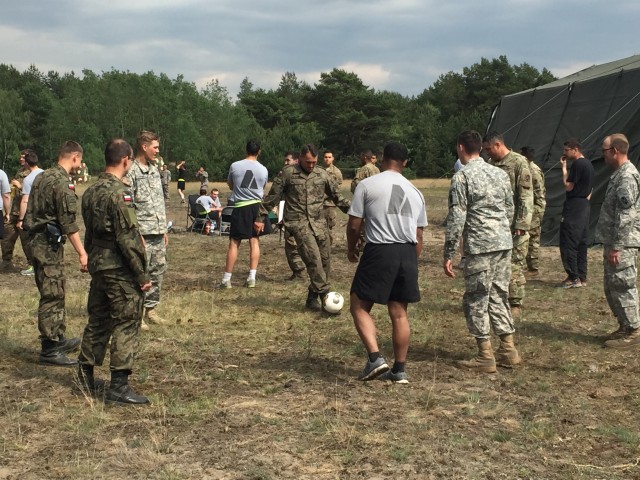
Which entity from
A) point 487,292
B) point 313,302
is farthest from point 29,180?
point 487,292

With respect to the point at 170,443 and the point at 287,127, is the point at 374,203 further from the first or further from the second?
the point at 287,127

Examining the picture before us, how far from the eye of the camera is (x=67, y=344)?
7.04 metres

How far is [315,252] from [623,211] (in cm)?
354

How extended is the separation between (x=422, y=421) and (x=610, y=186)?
12.4 ft

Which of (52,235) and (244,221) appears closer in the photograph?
(52,235)

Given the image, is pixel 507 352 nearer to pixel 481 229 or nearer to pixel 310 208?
pixel 481 229

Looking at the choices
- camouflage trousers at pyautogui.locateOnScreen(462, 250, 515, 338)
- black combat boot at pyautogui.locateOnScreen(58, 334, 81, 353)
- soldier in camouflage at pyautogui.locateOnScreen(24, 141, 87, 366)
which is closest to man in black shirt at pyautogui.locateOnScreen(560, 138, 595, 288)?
camouflage trousers at pyautogui.locateOnScreen(462, 250, 515, 338)

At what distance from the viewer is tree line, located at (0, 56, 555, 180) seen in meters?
60.9

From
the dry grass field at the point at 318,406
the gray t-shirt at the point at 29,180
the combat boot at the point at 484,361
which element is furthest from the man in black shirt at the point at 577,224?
the gray t-shirt at the point at 29,180

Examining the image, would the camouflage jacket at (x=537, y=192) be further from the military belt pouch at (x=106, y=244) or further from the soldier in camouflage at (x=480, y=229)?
the military belt pouch at (x=106, y=244)

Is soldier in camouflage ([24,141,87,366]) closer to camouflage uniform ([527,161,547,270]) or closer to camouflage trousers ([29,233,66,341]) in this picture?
camouflage trousers ([29,233,66,341])

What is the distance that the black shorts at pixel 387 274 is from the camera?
5.91m

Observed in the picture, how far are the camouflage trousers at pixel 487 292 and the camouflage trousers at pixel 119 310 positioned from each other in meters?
2.92

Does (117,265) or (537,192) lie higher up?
(537,192)
